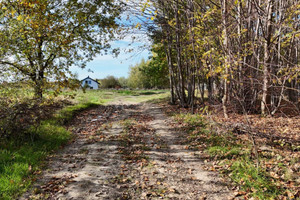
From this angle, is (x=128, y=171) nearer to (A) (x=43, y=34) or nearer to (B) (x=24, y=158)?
(B) (x=24, y=158)

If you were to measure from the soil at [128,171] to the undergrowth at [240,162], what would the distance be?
16.0 inches

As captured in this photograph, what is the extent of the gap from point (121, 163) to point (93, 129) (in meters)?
4.64

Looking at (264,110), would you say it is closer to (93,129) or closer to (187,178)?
(187,178)

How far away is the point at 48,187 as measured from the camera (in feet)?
16.0

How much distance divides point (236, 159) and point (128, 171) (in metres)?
3.25

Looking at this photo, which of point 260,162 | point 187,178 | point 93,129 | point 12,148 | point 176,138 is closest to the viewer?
point 187,178

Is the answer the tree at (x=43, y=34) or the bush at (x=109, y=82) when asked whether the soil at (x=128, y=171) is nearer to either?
the tree at (x=43, y=34)

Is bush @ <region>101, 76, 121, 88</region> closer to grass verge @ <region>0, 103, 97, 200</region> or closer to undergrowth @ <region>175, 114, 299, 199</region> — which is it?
grass verge @ <region>0, 103, 97, 200</region>

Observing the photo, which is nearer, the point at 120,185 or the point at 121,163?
the point at 120,185

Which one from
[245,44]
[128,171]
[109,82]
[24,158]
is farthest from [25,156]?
[109,82]

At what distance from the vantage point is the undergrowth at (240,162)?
14.7 ft

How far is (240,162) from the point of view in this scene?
18.9 ft

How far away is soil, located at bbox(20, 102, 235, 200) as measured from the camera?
4627mm

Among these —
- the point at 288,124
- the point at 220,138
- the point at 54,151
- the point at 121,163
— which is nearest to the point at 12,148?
the point at 54,151
